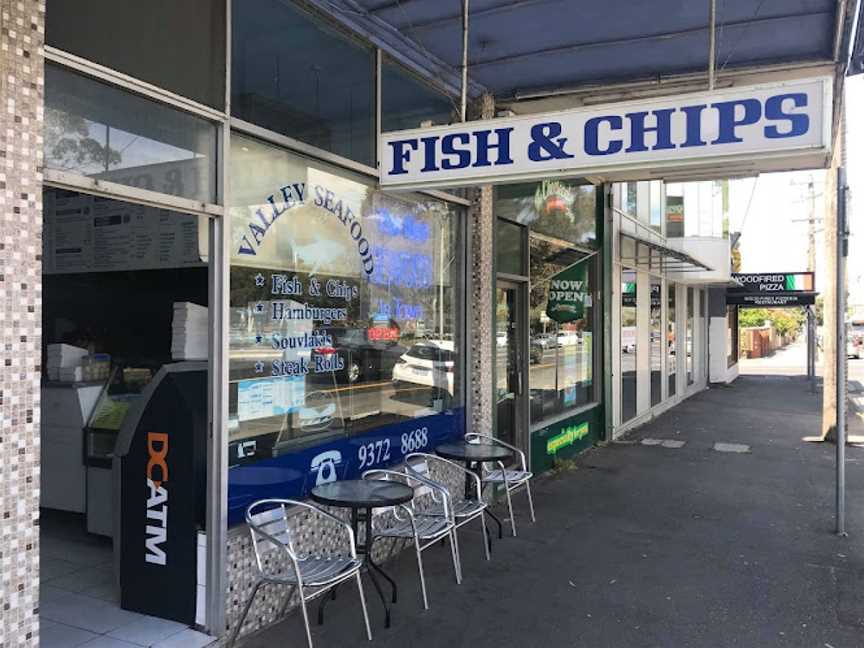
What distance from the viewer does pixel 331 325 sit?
15.3 ft

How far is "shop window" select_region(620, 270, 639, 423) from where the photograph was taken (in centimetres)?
1102

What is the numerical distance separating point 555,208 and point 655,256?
493 cm

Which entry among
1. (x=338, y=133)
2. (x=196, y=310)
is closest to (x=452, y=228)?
(x=338, y=133)

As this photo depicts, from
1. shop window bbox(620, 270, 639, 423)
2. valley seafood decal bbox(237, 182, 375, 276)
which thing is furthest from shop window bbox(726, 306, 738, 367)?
valley seafood decal bbox(237, 182, 375, 276)

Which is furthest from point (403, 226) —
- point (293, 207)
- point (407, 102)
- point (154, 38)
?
point (154, 38)

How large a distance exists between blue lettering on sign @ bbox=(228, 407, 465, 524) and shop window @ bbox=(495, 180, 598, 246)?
227 centimetres

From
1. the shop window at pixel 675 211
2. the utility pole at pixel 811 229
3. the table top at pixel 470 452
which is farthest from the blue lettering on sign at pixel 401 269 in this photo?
the utility pole at pixel 811 229

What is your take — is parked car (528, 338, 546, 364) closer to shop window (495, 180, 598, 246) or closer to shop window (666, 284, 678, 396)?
shop window (495, 180, 598, 246)

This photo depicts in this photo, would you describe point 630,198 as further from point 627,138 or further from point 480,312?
point 627,138

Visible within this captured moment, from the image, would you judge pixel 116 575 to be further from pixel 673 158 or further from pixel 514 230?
pixel 514 230

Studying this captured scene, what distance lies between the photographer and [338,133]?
4734mm

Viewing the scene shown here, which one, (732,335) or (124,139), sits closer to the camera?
(124,139)

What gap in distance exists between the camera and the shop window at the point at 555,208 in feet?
23.6

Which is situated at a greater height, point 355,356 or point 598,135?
point 598,135
